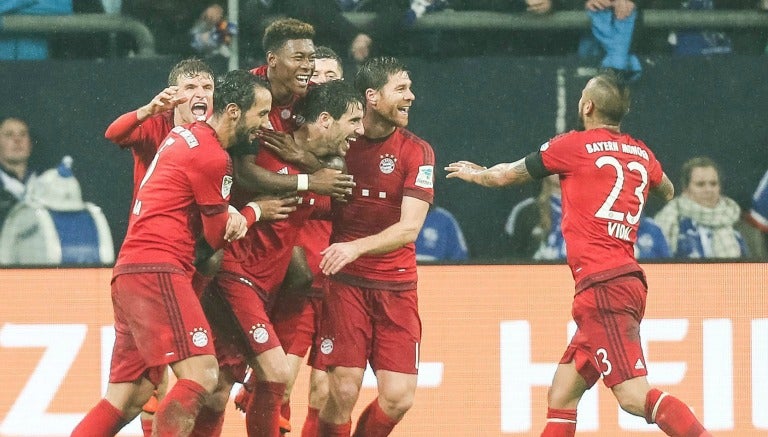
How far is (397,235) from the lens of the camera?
591cm

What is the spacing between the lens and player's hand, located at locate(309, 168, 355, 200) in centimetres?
574

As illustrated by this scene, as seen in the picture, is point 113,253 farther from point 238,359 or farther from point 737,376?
point 737,376

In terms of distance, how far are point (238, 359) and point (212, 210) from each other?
0.89 meters

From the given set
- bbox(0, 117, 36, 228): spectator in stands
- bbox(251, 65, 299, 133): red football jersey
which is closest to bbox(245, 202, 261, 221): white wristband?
bbox(251, 65, 299, 133): red football jersey

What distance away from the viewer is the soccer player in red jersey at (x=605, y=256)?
5559mm

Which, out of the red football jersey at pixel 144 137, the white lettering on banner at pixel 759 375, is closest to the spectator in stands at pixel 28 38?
the red football jersey at pixel 144 137

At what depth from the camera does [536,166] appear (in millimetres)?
5777

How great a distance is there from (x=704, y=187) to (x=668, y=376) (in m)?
1.38

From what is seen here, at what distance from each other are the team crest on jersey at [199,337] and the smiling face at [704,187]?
3636mm

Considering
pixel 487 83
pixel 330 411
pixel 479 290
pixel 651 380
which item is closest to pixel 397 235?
pixel 330 411

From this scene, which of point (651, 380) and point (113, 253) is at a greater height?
point (113, 253)

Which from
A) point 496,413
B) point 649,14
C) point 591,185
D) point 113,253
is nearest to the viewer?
point 591,185

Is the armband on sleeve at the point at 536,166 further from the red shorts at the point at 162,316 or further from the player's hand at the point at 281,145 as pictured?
the red shorts at the point at 162,316

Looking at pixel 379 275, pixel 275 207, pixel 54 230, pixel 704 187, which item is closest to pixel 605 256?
pixel 379 275
